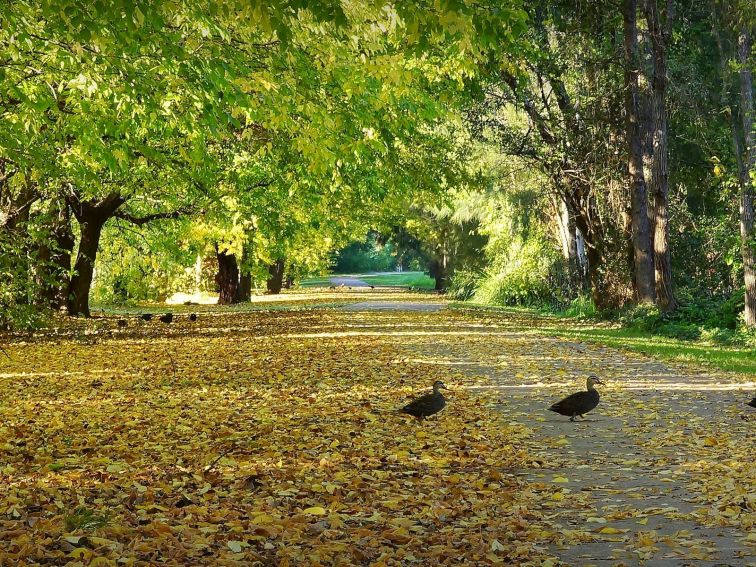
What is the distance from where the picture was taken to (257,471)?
306 inches

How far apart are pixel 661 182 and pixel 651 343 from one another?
516 cm

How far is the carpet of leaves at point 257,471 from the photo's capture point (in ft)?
18.5

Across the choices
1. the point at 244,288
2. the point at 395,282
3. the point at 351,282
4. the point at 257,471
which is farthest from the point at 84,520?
the point at 395,282

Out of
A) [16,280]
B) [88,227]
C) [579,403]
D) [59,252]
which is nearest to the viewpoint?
[579,403]

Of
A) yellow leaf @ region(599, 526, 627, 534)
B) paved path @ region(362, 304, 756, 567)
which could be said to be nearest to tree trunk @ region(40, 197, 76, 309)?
paved path @ region(362, 304, 756, 567)

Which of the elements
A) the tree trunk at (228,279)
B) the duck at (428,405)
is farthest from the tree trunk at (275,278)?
the duck at (428,405)

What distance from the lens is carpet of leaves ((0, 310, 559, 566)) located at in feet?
18.5

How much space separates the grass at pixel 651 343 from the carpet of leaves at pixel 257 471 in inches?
184

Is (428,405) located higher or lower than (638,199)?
lower

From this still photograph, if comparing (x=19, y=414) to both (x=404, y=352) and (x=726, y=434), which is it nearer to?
(x=726, y=434)

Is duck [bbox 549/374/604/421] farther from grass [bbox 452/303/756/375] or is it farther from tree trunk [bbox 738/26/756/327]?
tree trunk [bbox 738/26/756/327]

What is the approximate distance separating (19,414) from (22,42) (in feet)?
13.9

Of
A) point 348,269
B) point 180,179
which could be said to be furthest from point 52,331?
point 348,269

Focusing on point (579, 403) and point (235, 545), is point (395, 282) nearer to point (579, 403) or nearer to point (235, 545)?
point (579, 403)
